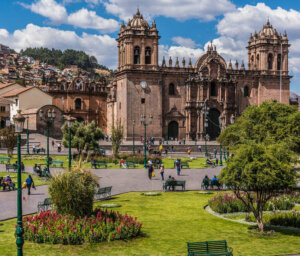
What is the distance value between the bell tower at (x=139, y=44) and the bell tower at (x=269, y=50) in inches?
603

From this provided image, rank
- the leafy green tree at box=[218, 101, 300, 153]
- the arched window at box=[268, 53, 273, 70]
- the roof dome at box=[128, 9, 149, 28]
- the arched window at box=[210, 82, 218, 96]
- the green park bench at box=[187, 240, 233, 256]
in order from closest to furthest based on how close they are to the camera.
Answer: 1. the green park bench at box=[187, 240, 233, 256]
2. the leafy green tree at box=[218, 101, 300, 153]
3. the roof dome at box=[128, 9, 149, 28]
4. the arched window at box=[210, 82, 218, 96]
5. the arched window at box=[268, 53, 273, 70]

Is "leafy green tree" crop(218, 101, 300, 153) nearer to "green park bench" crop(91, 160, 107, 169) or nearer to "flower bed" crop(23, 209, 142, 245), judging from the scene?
"green park bench" crop(91, 160, 107, 169)

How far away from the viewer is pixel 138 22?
55.6 m

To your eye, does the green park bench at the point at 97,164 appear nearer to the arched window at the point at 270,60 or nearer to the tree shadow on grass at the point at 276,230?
the tree shadow on grass at the point at 276,230

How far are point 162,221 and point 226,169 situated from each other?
10.4 feet

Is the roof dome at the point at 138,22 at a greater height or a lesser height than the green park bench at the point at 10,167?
greater

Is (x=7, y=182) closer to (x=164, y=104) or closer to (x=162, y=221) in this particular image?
(x=162, y=221)

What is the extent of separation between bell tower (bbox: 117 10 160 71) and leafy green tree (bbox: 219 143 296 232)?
40991 mm

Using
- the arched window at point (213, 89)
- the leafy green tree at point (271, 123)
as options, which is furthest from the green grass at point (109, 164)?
the arched window at point (213, 89)

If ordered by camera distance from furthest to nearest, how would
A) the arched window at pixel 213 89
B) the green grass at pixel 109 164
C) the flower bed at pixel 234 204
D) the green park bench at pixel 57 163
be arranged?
the arched window at pixel 213 89 < the green grass at pixel 109 164 < the green park bench at pixel 57 163 < the flower bed at pixel 234 204

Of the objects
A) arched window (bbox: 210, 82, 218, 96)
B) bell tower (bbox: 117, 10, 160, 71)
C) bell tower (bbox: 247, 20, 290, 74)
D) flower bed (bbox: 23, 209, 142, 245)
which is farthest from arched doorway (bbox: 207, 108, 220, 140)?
flower bed (bbox: 23, 209, 142, 245)

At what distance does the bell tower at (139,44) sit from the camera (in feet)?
179

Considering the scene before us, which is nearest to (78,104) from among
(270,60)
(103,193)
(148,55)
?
(148,55)

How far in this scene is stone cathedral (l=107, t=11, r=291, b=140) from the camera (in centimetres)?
5478
